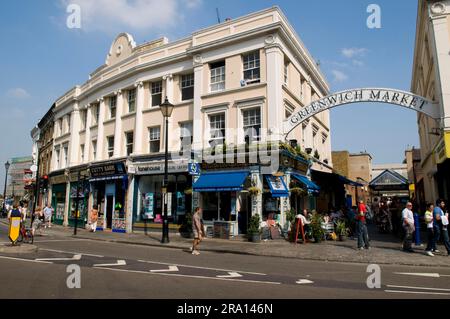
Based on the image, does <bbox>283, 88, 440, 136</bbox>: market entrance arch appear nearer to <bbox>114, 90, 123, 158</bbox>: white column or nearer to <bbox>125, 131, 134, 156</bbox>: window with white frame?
<bbox>125, 131, 134, 156</bbox>: window with white frame

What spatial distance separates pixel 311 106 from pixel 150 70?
11.5m

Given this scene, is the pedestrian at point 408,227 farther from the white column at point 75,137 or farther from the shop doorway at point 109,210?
the white column at point 75,137

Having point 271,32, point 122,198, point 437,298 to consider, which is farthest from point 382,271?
point 122,198

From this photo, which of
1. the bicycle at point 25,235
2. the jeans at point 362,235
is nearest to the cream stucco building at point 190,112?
the jeans at point 362,235

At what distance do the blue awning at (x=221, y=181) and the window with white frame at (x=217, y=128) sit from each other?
76.9 inches

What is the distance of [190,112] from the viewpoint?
20578 millimetres

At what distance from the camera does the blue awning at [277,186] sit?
15.9m

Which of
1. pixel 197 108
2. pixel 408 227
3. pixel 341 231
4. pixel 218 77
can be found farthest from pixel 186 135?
pixel 408 227

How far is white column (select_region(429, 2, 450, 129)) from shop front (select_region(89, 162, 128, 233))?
18.2 metres

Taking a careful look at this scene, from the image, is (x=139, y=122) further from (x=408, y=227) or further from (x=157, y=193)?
(x=408, y=227)

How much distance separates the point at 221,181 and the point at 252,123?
12.0 feet

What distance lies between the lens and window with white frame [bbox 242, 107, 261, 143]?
17.7 m

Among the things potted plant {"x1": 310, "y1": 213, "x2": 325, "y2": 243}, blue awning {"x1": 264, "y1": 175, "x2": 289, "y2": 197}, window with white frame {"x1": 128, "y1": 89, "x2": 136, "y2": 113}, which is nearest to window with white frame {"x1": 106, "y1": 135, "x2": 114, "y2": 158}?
window with white frame {"x1": 128, "y1": 89, "x2": 136, "y2": 113}

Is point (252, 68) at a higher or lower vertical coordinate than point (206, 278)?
higher
